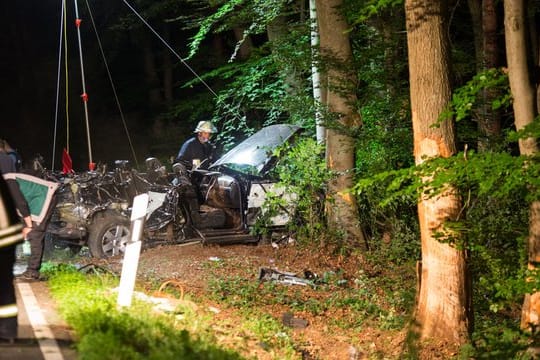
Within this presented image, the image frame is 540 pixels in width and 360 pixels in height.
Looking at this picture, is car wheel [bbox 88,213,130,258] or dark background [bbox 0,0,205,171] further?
dark background [bbox 0,0,205,171]

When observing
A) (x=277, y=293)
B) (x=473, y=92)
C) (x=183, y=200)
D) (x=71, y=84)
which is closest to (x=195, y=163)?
(x=183, y=200)

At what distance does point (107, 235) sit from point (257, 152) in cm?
320

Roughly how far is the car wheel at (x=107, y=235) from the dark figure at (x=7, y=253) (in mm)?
5811

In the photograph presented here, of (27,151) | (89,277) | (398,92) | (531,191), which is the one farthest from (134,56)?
(531,191)

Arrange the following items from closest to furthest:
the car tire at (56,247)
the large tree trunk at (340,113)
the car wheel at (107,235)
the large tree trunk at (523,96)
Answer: the large tree trunk at (523,96) < the car wheel at (107,235) < the car tire at (56,247) < the large tree trunk at (340,113)

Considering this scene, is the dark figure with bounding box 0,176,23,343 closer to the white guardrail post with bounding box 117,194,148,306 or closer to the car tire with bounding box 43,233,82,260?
the white guardrail post with bounding box 117,194,148,306

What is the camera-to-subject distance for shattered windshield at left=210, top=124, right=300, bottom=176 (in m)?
13.0

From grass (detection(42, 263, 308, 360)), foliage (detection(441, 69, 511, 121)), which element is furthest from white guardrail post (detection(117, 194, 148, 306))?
foliage (detection(441, 69, 511, 121))

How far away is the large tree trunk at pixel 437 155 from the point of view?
8164 mm

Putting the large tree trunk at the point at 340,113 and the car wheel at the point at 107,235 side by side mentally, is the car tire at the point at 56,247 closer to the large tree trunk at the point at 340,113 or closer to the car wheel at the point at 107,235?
the car wheel at the point at 107,235

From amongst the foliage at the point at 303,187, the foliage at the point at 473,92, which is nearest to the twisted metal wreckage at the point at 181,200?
the foliage at the point at 303,187

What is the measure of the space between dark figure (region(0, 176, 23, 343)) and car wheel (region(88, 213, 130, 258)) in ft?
19.1

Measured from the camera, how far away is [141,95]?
33.8 metres

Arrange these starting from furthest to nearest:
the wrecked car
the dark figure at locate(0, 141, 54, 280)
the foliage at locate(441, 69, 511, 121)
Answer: the wrecked car, the dark figure at locate(0, 141, 54, 280), the foliage at locate(441, 69, 511, 121)
